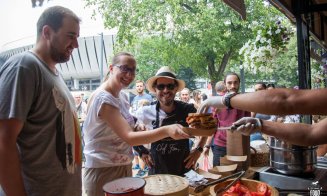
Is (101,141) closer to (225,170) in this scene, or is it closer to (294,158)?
(225,170)

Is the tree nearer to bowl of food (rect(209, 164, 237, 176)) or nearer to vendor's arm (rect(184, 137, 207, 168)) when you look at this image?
vendor's arm (rect(184, 137, 207, 168))

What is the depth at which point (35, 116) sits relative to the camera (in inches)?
59.7

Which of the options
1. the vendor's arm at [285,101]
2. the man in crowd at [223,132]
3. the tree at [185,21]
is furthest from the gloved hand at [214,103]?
the tree at [185,21]

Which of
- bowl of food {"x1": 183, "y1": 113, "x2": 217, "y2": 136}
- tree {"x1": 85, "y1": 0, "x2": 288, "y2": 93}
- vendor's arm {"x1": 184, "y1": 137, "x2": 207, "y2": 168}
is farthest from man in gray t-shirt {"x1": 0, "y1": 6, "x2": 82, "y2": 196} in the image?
tree {"x1": 85, "y1": 0, "x2": 288, "y2": 93}

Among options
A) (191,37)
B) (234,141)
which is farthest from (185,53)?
(234,141)

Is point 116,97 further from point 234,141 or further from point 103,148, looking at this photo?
point 234,141

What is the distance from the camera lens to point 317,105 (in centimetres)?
134

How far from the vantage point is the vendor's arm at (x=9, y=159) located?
1.36 meters

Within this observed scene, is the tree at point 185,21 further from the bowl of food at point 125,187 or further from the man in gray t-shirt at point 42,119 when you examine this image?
the bowl of food at point 125,187

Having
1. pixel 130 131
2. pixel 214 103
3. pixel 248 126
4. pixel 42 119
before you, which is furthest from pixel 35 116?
pixel 248 126

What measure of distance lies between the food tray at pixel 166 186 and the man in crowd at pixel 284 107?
0.50m

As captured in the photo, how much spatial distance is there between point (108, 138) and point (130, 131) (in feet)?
0.84

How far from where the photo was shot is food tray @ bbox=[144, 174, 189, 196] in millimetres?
1604

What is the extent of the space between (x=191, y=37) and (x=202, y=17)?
1097 millimetres
